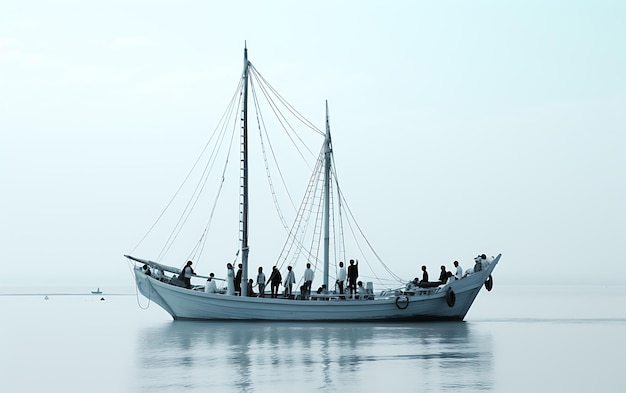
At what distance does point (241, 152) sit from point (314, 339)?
15.3m

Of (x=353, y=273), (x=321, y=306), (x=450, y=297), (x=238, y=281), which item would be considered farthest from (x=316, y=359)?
(x=450, y=297)

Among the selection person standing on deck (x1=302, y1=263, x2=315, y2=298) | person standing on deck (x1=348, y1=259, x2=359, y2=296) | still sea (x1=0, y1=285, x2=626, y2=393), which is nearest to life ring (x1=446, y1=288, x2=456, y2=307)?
still sea (x1=0, y1=285, x2=626, y2=393)

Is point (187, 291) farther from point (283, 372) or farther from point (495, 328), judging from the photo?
point (283, 372)

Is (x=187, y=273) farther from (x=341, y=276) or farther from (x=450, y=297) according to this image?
(x=450, y=297)

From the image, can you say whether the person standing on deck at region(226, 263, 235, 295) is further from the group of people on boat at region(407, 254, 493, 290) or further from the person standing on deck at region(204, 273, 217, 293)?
the group of people on boat at region(407, 254, 493, 290)

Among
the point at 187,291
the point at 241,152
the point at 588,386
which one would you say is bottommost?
the point at 588,386

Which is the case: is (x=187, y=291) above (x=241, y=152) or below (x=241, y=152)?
below

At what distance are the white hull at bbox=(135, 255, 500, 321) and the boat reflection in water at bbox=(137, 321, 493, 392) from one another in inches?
118

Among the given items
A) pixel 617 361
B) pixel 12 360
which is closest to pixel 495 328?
pixel 617 361

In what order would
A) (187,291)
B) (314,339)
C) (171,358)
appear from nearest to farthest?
(171,358) < (314,339) < (187,291)

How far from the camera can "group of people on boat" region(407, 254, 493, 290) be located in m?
45.7

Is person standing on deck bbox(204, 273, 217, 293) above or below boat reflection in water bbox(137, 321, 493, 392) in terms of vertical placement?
above

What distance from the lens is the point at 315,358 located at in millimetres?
26969

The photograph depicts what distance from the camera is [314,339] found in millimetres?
33844
